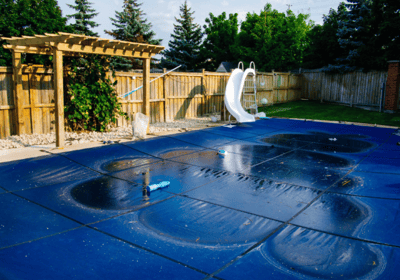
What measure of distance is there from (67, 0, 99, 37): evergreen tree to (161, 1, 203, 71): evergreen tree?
9.14 m

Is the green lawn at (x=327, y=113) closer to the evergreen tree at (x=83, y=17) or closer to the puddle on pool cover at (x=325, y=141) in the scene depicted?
A: the puddle on pool cover at (x=325, y=141)

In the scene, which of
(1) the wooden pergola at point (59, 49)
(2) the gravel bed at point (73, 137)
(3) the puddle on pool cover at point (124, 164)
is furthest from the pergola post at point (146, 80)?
(3) the puddle on pool cover at point (124, 164)

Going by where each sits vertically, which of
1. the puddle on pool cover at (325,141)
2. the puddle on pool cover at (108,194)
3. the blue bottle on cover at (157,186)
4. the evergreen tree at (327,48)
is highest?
the evergreen tree at (327,48)

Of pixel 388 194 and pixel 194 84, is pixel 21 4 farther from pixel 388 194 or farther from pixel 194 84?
pixel 388 194

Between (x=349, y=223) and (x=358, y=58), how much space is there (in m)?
15.4

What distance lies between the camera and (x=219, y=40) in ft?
118

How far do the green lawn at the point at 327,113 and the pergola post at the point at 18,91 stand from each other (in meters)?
9.79

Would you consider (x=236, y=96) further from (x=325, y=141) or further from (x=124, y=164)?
(x=124, y=164)

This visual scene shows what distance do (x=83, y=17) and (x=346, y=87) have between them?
19871 millimetres

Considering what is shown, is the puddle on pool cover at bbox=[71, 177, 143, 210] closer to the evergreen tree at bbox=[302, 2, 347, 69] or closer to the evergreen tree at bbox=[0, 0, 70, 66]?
the evergreen tree at bbox=[302, 2, 347, 69]

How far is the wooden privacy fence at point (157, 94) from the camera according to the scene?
7523mm

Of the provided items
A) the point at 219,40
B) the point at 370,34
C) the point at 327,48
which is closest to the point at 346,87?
the point at 370,34

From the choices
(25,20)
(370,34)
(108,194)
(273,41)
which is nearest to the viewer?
(108,194)

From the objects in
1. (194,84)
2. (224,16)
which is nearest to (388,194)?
(194,84)
